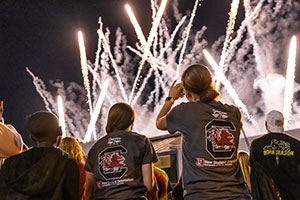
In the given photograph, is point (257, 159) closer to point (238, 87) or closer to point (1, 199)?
point (1, 199)

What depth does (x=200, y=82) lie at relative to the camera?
328 cm

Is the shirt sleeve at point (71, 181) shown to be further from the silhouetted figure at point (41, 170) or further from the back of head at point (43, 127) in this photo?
the back of head at point (43, 127)

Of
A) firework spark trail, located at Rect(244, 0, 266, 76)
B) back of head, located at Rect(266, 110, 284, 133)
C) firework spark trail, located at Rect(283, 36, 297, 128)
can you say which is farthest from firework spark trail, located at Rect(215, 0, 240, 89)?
back of head, located at Rect(266, 110, 284, 133)

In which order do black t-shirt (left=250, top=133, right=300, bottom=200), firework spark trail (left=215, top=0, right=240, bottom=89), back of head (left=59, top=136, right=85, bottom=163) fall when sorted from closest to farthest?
1. black t-shirt (left=250, top=133, right=300, bottom=200)
2. back of head (left=59, top=136, right=85, bottom=163)
3. firework spark trail (left=215, top=0, right=240, bottom=89)

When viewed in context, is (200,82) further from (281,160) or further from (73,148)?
(73,148)

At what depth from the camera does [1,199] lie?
3293 mm

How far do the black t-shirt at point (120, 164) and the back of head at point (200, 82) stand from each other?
2.58ft

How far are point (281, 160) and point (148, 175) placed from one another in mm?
1845

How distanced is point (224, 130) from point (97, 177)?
1.39 metres

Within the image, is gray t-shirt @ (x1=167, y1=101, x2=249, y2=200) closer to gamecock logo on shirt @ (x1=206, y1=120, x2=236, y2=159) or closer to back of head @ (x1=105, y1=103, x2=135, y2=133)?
gamecock logo on shirt @ (x1=206, y1=120, x2=236, y2=159)

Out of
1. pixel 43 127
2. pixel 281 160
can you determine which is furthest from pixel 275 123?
pixel 43 127

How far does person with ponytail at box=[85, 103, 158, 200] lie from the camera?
3.42 meters

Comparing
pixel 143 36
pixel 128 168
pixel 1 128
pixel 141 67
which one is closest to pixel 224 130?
pixel 128 168

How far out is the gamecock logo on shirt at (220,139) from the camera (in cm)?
307
